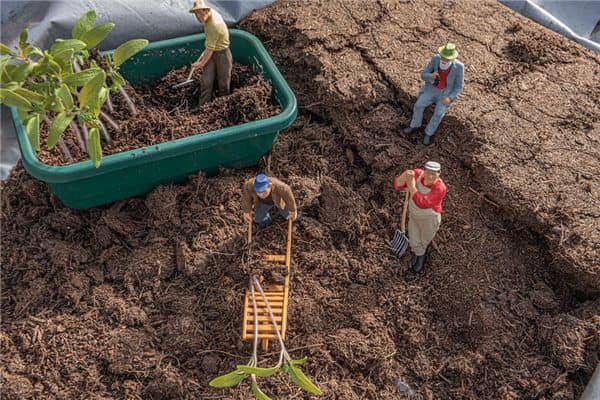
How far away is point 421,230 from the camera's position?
1996mm

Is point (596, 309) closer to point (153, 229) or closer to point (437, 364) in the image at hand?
point (437, 364)

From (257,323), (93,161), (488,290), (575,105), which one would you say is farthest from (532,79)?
(93,161)

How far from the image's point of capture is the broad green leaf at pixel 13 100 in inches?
69.0

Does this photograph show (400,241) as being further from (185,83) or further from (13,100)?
(13,100)

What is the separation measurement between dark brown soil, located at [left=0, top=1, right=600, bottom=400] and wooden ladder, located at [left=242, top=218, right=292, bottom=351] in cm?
7

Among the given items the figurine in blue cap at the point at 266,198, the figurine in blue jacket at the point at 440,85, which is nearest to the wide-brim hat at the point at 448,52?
the figurine in blue jacket at the point at 440,85

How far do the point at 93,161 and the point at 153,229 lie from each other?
439 mm

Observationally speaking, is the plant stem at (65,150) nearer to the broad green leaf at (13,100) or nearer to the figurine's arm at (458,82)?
the broad green leaf at (13,100)

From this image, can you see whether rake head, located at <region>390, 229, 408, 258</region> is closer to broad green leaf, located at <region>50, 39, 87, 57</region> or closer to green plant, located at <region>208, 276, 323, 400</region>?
green plant, located at <region>208, 276, 323, 400</region>

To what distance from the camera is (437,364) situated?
199 centimetres

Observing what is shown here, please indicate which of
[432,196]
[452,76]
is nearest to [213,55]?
[452,76]

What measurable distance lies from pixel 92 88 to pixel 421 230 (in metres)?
1.30

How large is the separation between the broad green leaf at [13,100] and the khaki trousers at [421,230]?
4.70 ft

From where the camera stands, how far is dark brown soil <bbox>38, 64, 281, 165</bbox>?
2.19 metres
